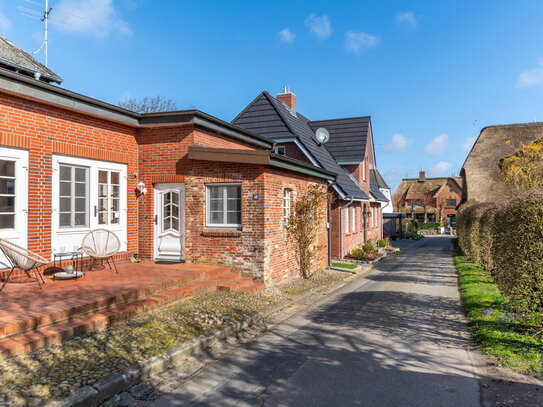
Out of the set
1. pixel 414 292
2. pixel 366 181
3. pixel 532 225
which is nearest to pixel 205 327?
pixel 532 225

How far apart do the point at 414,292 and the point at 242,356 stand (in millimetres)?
6848

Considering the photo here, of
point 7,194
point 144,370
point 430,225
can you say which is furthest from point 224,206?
point 430,225

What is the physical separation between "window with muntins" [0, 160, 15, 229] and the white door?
3.70 metres

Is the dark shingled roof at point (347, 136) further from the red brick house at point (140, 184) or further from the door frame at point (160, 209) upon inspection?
the door frame at point (160, 209)

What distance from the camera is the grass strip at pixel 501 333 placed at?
5453 millimetres

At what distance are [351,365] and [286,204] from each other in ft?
22.9

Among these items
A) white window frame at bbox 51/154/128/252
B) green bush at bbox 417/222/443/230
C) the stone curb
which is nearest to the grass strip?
the stone curb

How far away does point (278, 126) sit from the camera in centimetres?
1928

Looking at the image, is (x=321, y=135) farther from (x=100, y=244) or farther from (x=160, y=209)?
(x=100, y=244)

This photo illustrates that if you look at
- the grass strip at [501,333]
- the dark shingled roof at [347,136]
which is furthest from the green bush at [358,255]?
the grass strip at [501,333]

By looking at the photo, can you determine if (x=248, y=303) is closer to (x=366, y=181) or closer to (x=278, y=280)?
(x=278, y=280)

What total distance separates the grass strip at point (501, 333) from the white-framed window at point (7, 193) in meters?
9.07

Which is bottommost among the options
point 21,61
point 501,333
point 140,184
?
point 501,333

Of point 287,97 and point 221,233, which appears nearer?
point 221,233
